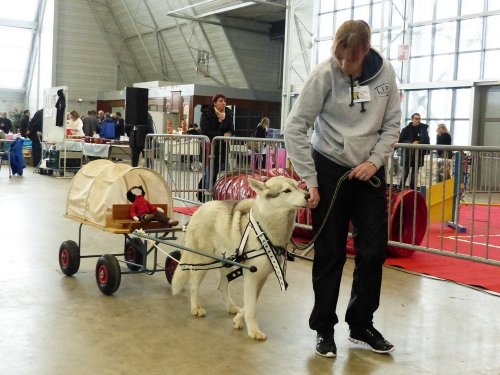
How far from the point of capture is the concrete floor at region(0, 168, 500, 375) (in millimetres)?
3188

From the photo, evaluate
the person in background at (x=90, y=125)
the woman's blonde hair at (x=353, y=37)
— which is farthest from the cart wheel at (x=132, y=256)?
the person in background at (x=90, y=125)

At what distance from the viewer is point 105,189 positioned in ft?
15.9

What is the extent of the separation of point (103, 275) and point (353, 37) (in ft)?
7.98

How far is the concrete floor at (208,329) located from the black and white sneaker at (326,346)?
0.05 meters

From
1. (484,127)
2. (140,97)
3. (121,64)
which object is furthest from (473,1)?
(121,64)

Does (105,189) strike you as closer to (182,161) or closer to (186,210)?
(186,210)

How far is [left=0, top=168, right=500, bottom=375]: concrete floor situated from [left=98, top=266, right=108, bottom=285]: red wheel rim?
13 cm

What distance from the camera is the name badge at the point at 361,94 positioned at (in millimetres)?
3232

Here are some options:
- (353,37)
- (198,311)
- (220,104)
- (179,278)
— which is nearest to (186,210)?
(220,104)

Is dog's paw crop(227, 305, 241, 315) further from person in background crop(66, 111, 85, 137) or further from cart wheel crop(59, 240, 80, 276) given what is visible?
person in background crop(66, 111, 85, 137)

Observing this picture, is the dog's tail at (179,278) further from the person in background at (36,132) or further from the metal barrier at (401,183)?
the person in background at (36,132)

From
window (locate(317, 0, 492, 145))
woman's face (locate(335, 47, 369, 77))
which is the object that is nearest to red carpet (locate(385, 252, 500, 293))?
woman's face (locate(335, 47, 369, 77))

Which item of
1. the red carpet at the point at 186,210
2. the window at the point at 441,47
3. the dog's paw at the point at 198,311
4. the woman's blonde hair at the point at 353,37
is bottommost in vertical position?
the dog's paw at the point at 198,311

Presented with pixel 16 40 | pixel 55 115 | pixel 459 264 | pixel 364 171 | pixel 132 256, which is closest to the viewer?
pixel 364 171
